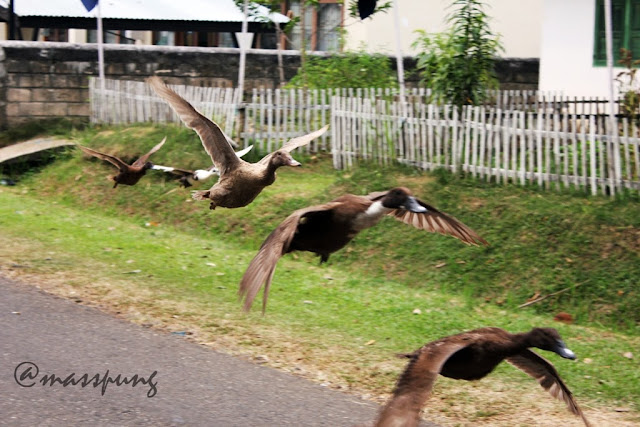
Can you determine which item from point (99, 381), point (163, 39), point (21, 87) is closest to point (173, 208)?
point (21, 87)

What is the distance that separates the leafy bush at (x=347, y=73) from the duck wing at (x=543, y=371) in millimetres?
9231

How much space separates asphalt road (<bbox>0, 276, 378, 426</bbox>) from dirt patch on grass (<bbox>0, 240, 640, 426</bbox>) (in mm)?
228

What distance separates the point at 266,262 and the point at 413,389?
1.27 m

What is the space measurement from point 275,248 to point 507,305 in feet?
14.5

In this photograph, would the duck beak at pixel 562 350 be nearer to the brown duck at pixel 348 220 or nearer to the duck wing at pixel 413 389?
the brown duck at pixel 348 220

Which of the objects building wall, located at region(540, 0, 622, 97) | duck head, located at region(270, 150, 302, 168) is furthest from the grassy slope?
building wall, located at region(540, 0, 622, 97)

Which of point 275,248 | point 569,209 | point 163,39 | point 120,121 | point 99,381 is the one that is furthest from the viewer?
point 163,39

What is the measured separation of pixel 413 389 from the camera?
177 inches

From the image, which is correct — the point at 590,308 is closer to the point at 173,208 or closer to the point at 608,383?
the point at 608,383

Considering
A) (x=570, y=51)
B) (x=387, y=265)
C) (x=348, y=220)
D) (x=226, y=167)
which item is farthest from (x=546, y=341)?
(x=570, y=51)

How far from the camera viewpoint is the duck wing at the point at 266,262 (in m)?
5.26

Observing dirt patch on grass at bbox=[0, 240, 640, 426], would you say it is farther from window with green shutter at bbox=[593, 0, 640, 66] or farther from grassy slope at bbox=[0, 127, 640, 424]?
window with green shutter at bbox=[593, 0, 640, 66]

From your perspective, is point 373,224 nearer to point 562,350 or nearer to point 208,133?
point 562,350

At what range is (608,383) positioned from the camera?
7.24 meters
